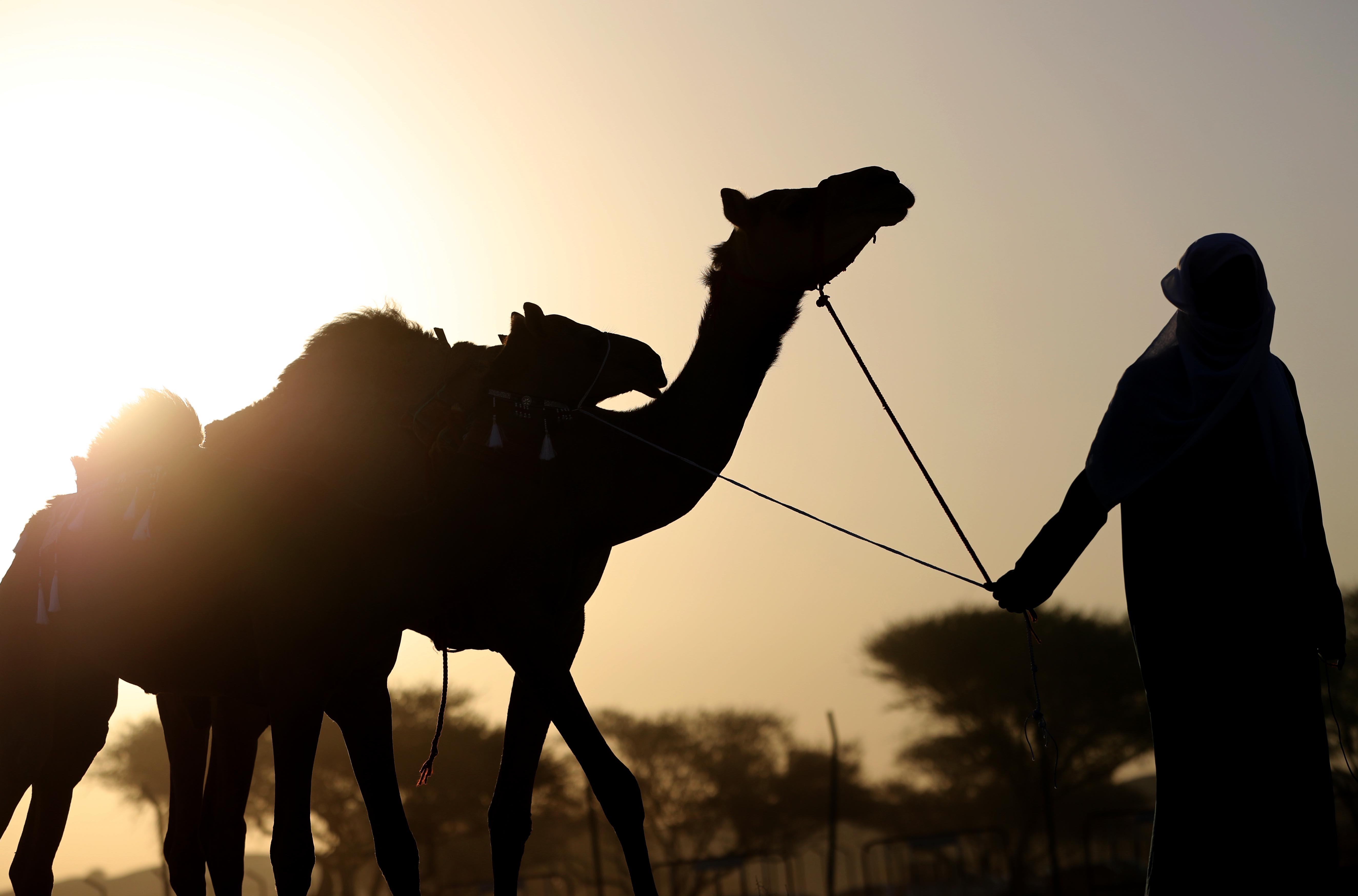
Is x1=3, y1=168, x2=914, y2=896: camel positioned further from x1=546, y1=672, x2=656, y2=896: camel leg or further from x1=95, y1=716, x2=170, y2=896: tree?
x1=95, y1=716, x2=170, y2=896: tree

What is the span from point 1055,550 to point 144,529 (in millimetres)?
4969

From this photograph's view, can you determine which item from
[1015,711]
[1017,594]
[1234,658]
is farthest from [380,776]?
[1015,711]

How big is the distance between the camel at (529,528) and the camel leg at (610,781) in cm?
12

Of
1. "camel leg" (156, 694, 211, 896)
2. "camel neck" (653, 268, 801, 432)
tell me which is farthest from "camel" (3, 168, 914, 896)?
"camel leg" (156, 694, 211, 896)

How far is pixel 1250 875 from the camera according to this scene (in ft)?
12.5

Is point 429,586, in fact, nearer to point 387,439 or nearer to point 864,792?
point 387,439

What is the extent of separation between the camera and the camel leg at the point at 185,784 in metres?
7.17

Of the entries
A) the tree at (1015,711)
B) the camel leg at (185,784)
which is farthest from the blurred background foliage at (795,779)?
the camel leg at (185,784)

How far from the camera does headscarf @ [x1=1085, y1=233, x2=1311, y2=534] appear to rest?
13.2 feet

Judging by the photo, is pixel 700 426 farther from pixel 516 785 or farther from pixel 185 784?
pixel 185 784

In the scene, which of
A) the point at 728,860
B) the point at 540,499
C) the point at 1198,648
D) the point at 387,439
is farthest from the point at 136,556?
the point at 728,860

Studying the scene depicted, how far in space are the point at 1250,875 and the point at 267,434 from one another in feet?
17.1

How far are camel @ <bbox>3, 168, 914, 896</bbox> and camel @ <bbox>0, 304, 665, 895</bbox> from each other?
0.22 metres

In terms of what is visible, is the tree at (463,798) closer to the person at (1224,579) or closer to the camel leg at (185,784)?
the camel leg at (185,784)
